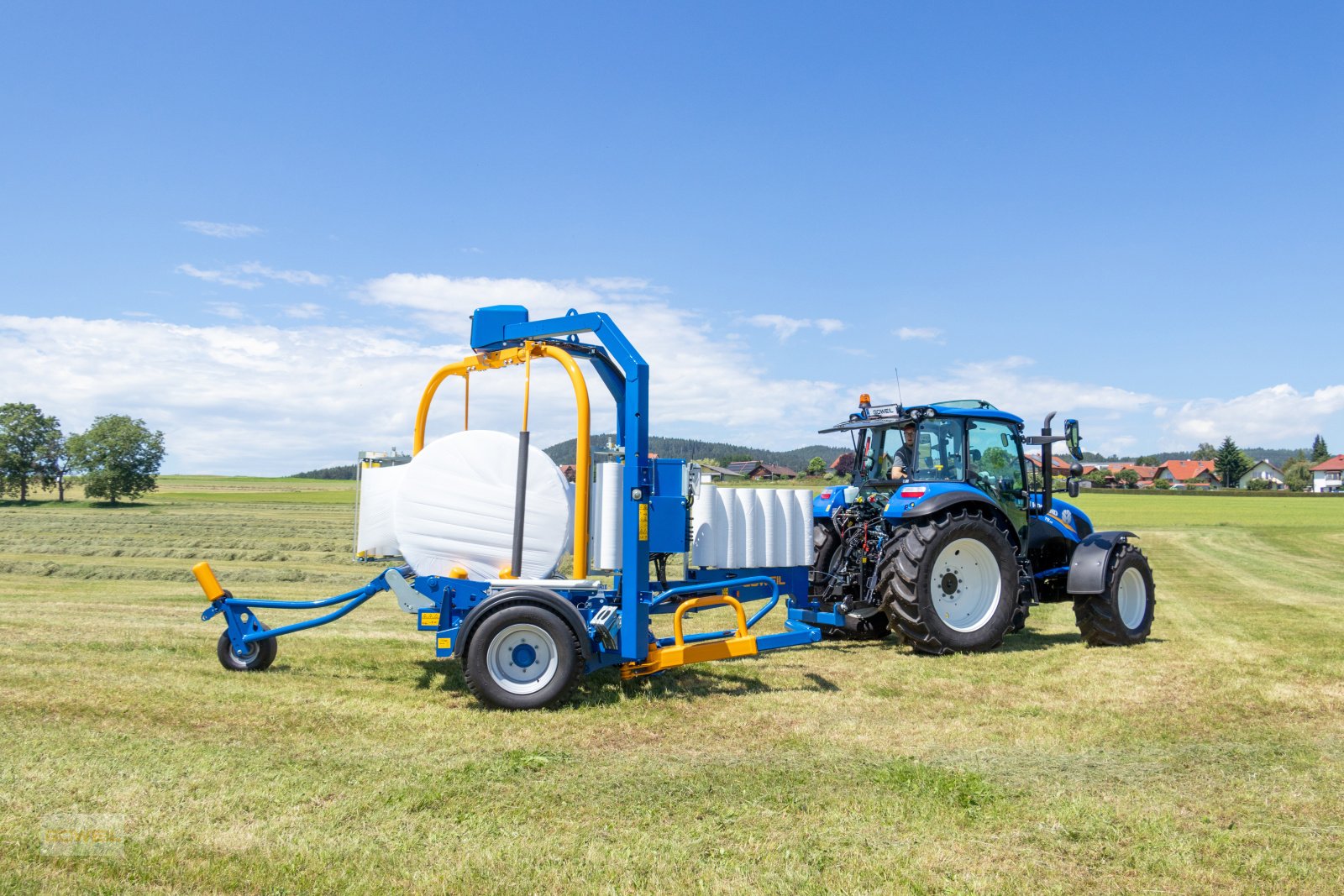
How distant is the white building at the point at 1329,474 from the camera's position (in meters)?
109

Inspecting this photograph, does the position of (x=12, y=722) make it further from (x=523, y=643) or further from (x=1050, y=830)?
(x=1050, y=830)

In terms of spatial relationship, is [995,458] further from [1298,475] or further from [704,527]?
[1298,475]

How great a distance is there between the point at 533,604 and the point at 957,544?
14.9 feet

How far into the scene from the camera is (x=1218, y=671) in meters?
8.12

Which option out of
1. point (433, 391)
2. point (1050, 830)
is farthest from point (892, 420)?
point (1050, 830)

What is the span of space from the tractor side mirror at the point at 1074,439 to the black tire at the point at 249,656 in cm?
822

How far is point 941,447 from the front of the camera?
9.59 metres

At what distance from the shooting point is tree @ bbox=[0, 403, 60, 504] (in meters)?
→ 63.5

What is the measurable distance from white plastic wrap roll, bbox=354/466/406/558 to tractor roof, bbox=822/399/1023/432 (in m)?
4.95

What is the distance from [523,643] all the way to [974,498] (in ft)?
16.1

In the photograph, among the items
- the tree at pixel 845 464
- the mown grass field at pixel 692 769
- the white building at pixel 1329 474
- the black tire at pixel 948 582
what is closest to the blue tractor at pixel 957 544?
the black tire at pixel 948 582

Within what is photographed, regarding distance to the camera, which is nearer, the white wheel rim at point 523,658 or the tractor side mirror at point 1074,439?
the white wheel rim at point 523,658

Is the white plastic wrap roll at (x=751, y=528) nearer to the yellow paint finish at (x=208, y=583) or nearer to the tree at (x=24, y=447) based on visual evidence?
the yellow paint finish at (x=208, y=583)

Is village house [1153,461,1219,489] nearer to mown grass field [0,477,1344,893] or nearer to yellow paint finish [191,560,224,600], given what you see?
mown grass field [0,477,1344,893]
